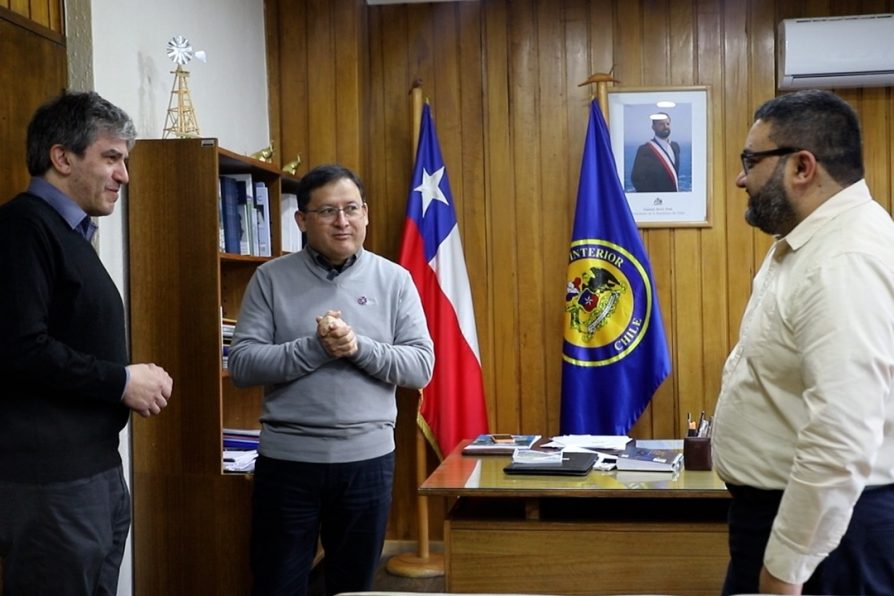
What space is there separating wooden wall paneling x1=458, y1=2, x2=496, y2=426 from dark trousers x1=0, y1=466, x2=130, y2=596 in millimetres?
2498

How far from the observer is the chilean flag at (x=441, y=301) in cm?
392

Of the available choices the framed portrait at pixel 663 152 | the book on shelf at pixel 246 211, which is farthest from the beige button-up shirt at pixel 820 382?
the framed portrait at pixel 663 152

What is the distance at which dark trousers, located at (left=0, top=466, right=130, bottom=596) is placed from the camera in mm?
1743

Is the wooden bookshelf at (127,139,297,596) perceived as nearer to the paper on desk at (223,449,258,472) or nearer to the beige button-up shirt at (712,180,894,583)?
the paper on desk at (223,449,258,472)

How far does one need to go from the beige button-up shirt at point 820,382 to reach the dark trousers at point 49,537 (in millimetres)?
1176

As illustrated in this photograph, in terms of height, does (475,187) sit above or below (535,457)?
above

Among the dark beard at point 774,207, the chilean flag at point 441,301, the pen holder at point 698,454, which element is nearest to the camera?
→ the dark beard at point 774,207

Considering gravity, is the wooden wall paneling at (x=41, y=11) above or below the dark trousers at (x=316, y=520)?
above

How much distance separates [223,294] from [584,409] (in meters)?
1.49

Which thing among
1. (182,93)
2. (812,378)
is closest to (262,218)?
(182,93)

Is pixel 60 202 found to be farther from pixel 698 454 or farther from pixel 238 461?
pixel 698 454

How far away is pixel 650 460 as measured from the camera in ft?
9.14

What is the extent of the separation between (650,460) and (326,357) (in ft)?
3.45

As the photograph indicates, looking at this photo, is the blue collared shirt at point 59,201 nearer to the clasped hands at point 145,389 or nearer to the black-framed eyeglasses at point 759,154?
the clasped hands at point 145,389
